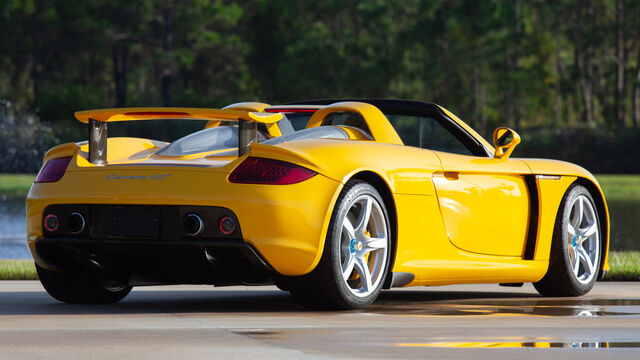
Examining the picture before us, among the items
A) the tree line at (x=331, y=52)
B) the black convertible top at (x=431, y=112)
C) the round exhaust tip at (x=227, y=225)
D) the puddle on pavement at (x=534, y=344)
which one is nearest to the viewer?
the puddle on pavement at (x=534, y=344)

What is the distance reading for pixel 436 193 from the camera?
22.4 feet

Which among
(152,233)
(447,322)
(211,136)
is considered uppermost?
(211,136)

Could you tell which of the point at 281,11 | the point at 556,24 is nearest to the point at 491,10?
the point at 556,24

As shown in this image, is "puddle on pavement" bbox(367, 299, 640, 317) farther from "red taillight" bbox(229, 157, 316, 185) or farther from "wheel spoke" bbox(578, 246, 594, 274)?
"red taillight" bbox(229, 157, 316, 185)

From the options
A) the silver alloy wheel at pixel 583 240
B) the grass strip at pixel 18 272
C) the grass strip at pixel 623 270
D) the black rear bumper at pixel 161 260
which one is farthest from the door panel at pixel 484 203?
the grass strip at pixel 18 272

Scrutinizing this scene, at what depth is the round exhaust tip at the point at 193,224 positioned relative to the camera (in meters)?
6.06

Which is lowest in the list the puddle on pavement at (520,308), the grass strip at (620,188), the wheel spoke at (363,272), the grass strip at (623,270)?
the grass strip at (620,188)

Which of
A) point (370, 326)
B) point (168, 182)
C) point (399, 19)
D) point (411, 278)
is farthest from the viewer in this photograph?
point (399, 19)

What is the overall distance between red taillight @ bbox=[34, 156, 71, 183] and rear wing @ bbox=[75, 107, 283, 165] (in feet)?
0.54

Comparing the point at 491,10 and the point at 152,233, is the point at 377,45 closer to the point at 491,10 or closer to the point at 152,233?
the point at 491,10

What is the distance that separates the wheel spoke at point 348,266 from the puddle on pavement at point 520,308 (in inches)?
12.1

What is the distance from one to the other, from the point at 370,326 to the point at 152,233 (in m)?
1.20

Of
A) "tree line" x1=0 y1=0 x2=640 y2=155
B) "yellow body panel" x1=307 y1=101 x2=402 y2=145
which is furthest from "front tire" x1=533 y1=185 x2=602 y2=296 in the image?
"tree line" x1=0 y1=0 x2=640 y2=155

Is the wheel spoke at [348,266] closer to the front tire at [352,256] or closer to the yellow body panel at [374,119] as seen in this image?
the front tire at [352,256]
